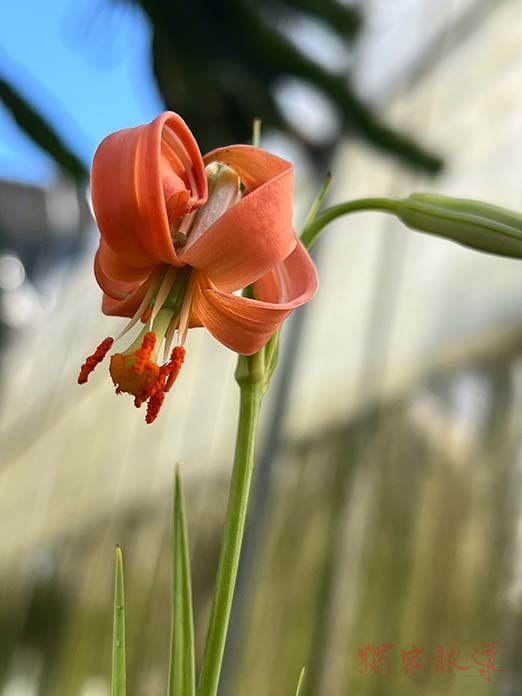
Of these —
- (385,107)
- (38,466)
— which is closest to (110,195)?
(385,107)

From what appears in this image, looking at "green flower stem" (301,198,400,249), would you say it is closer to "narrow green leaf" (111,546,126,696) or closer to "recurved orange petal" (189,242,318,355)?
"recurved orange petal" (189,242,318,355)

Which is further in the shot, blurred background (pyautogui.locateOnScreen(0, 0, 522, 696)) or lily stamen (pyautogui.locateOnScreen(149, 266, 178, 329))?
blurred background (pyautogui.locateOnScreen(0, 0, 522, 696))

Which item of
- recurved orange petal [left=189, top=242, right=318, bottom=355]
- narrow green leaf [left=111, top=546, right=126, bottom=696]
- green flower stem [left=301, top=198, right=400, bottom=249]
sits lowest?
narrow green leaf [left=111, top=546, right=126, bottom=696]

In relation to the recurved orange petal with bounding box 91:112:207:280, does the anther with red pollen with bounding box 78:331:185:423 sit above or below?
below

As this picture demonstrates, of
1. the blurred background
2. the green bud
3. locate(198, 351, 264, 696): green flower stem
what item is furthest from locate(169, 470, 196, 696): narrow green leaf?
the blurred background

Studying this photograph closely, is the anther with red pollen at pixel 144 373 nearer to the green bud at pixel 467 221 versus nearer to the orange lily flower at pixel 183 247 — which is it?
the orange lily flower at pixel 183 247

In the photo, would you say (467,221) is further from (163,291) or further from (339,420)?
(339,420)

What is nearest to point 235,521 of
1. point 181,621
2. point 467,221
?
point 181,621
